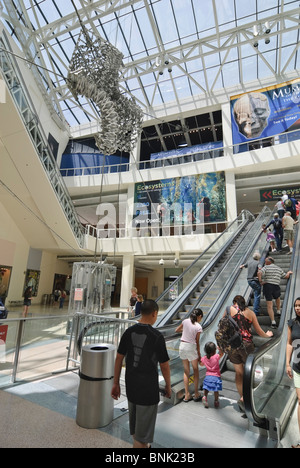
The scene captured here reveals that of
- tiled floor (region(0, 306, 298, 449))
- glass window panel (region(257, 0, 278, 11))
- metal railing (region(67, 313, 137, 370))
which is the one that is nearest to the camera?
tiled floor (region(0, 306, 298, 449))

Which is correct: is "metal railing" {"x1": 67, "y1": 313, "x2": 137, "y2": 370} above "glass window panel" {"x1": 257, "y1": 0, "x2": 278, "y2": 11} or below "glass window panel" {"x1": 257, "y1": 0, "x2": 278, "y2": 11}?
below

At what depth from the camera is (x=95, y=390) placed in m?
2.85

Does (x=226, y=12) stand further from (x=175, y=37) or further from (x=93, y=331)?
(x=93, y=331)

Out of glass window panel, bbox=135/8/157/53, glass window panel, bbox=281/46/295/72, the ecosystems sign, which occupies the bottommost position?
the ecosystems sign

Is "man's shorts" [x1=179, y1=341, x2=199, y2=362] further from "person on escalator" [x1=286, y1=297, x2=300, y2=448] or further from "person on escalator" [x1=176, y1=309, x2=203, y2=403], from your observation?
"person on escalator" [x1=286, y1=297, x2=300, y2=448]

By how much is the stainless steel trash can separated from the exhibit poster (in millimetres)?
14819

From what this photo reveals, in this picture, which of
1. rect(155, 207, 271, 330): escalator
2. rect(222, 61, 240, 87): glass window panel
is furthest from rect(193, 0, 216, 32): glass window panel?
rect(155, 207, 271, 330): escalator

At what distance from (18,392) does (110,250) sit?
45.9ft

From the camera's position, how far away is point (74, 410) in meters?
3.12

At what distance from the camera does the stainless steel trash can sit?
9.02 ft

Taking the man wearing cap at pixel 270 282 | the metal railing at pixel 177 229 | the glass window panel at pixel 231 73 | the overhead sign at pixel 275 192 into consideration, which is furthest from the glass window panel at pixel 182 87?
the man wearing cap at pixel 270 282

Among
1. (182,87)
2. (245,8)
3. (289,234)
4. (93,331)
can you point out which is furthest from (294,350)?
(182,87)
